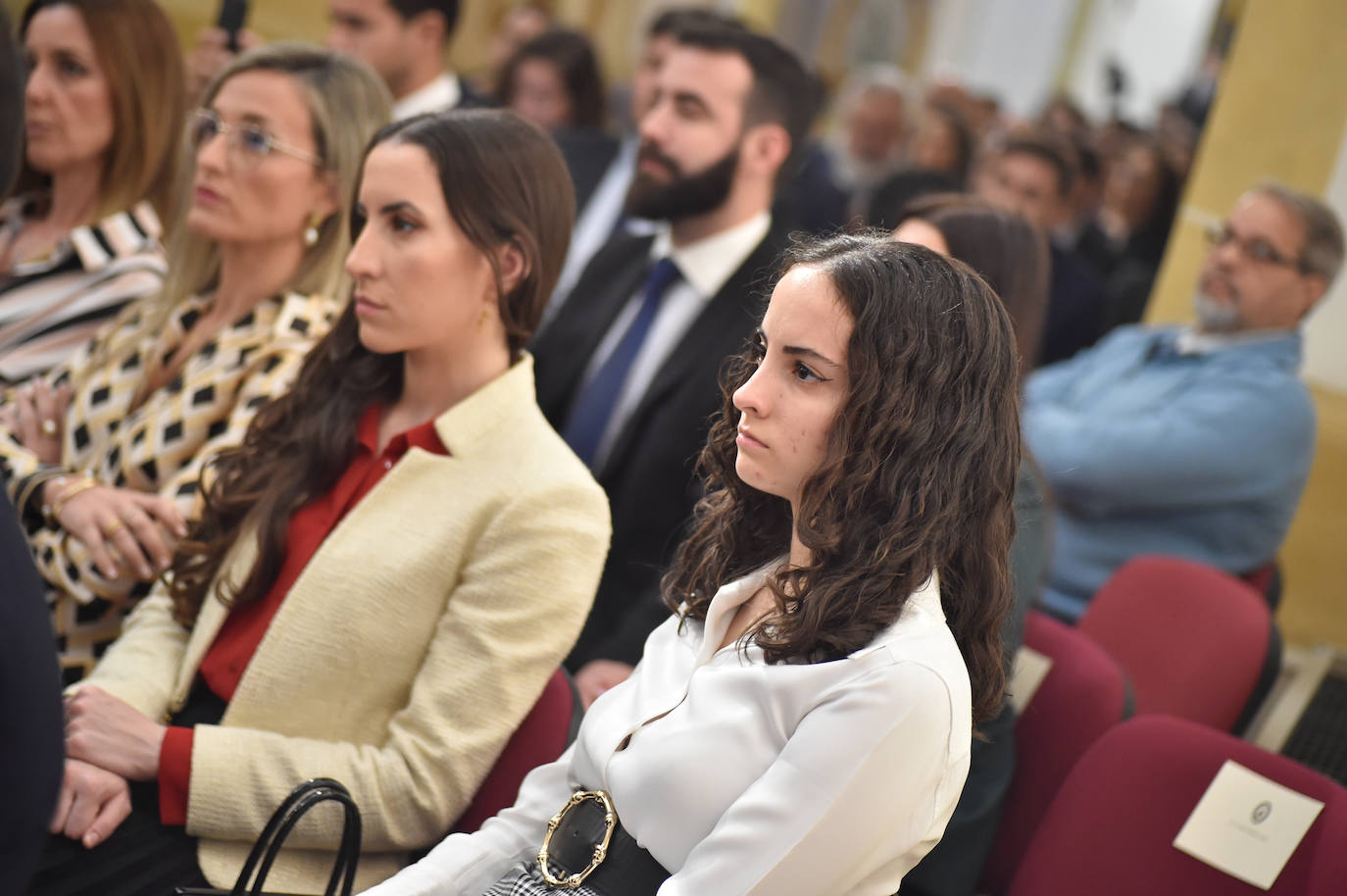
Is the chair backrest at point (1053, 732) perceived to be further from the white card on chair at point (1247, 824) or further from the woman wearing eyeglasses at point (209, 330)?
the woman wearing eyeglasses at point (209, 330)

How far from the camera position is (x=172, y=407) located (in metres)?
2.26

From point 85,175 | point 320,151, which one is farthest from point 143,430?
point 85,175

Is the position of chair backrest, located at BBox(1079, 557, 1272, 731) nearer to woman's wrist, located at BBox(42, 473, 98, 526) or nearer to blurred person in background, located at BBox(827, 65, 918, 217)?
woman's wrist, located at BBox(42, 473, 98, 526)

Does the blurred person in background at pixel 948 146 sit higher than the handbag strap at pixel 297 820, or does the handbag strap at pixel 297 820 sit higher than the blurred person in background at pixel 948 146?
the blurred person in background at pixel 948 146

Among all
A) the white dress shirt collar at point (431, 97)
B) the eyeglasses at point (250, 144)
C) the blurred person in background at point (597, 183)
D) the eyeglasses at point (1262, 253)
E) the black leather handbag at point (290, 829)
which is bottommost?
the black leather handbag at point (290, 829)

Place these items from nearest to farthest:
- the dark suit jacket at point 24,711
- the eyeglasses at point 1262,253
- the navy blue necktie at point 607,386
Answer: the dark suit jacket at point 24,711 → the navy blue necktie at point 607,386 → the eyeglasses at point 1262,253

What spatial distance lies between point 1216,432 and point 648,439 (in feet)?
5.08

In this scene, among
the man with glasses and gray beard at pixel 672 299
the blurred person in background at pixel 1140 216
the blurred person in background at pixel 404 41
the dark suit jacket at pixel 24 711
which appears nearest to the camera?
the dark suit jacket at pixel 24 711

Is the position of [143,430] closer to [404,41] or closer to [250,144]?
[250,144]

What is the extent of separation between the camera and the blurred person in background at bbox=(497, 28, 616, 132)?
5.50 meters

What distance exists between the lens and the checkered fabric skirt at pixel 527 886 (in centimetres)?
142

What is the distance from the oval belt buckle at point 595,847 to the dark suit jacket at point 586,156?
3.09m

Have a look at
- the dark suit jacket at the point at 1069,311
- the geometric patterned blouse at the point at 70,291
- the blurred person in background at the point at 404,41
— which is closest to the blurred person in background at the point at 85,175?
the geometric patterned blouse at the point at 70,291

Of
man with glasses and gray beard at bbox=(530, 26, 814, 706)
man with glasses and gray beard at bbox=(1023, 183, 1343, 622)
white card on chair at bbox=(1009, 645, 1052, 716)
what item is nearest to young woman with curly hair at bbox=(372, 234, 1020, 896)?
white card on chair at bbox=(1009, 645, 1052, 716)
